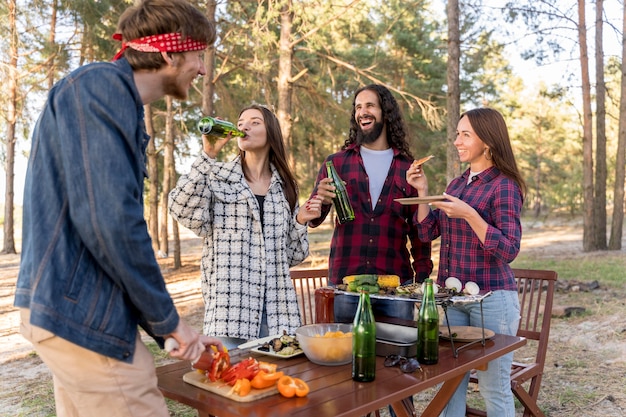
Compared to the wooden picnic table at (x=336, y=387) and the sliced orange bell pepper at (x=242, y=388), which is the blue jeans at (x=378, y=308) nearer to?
the wooden picnic table at (x=336, y=387)

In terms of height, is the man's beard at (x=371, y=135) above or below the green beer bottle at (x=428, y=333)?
above

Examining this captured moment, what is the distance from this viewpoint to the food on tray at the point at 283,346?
6.67 feet

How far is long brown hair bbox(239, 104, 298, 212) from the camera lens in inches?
109

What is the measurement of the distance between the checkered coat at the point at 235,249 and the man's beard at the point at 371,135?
2.36ft

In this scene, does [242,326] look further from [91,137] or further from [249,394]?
[91,137]

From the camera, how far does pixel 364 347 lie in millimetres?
1736

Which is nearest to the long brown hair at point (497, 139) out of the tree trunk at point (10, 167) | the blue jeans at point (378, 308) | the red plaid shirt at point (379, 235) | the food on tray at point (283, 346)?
the red plaid shirt at point (379, 235)

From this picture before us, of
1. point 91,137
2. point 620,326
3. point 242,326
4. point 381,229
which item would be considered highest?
point 91,137

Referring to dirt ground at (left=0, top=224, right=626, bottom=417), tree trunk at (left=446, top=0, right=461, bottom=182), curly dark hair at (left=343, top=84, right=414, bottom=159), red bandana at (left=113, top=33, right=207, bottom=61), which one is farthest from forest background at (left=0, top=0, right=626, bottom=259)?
red bandana at (left=113, top=33, right=207, bottom=61)

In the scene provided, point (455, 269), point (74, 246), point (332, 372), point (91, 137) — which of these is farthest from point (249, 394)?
point (455, 269)

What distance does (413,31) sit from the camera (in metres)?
17.8

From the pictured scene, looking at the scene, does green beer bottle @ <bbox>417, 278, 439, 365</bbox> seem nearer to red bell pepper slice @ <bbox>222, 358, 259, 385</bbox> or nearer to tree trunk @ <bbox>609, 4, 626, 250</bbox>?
red bell pepper slice @ <bbox>222, 358, 259, 385</bbox>

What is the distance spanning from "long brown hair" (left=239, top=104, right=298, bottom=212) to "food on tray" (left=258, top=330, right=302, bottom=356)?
0.84 metres

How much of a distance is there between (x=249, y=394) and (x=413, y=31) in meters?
17.7
